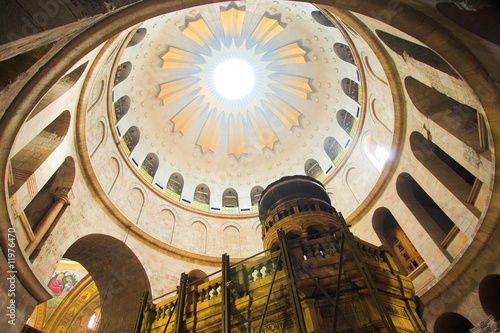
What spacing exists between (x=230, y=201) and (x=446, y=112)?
13.8 metres

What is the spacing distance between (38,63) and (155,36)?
40.5 feet

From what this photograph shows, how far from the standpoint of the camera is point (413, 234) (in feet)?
35.1

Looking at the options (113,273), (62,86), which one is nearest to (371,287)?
(62,86)

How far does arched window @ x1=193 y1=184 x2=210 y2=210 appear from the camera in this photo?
18359 millimetres

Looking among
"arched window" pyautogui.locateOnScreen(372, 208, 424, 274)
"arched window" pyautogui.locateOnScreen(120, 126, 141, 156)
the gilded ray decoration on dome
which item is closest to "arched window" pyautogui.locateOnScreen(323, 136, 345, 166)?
the gilded ray decoration on dome

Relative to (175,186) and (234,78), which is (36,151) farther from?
(234,78)

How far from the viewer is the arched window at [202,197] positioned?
18.4 meters

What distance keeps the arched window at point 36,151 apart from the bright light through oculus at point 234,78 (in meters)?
13.4

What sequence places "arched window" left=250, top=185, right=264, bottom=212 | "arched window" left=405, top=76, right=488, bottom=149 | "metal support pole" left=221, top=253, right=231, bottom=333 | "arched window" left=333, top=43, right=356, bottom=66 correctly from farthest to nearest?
"arched window" left=250, top=185, right=264, bottom=212
"arched window" left=333, top=43, right=356, bottom=66
"arched window" left=405, top=76, right=488, bottom=149
"metal support pole" left=221, top=253, right=231, bottom=333

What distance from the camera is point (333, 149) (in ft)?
58.9

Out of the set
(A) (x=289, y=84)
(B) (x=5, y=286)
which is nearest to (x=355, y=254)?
(B) (x=5, y=286)

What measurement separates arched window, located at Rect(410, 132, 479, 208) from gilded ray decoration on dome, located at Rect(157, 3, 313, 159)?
10.2 meters

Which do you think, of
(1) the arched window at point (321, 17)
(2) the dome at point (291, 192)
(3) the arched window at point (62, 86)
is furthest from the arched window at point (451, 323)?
(3) the arched window at point (62, 86)

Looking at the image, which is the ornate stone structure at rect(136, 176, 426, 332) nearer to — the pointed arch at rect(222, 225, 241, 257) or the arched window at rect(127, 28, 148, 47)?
the pointed arch at rect(222, 225, 241, 257)
